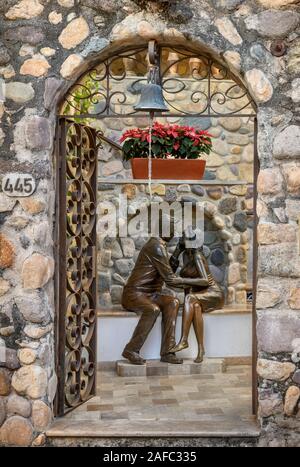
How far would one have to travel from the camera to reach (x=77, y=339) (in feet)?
15.2

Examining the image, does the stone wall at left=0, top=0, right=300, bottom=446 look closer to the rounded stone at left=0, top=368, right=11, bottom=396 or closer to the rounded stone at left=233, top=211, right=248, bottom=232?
the rounded stone at left=0, top=368, right=11, bottom=396

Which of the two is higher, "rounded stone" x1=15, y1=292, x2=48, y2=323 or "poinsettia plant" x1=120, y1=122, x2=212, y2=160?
"poinsettia plant" x1=120, y1=122, x2=212, y2=160

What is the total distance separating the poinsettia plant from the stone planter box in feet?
0.16

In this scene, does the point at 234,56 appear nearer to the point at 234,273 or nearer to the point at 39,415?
the point at 39,415

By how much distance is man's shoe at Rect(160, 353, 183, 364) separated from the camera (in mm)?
5672

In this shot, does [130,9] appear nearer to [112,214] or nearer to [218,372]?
[112,214]

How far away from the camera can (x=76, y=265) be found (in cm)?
460

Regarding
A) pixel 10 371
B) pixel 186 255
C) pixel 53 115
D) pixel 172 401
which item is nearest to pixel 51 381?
pixel 10 371

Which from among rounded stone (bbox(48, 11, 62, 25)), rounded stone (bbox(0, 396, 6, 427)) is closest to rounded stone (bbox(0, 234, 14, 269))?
rounded stone (bbox(0, 396, 6, 427))

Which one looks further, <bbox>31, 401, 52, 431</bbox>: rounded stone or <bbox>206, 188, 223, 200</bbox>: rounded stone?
<bbox>206, 188, 223, 200</bbox>: rounded stone

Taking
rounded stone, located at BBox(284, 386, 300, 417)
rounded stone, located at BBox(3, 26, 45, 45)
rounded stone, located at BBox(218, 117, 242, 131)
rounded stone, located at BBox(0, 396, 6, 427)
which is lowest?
rounded stone, located at BBox(0, 396, 6, 427)

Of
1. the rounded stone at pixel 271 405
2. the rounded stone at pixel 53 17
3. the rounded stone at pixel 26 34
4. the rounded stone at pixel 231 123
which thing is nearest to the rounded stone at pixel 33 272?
the rounded stone at pixel 26 34

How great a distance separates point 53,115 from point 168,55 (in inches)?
98.6

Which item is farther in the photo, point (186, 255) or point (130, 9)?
point (186, 255)
